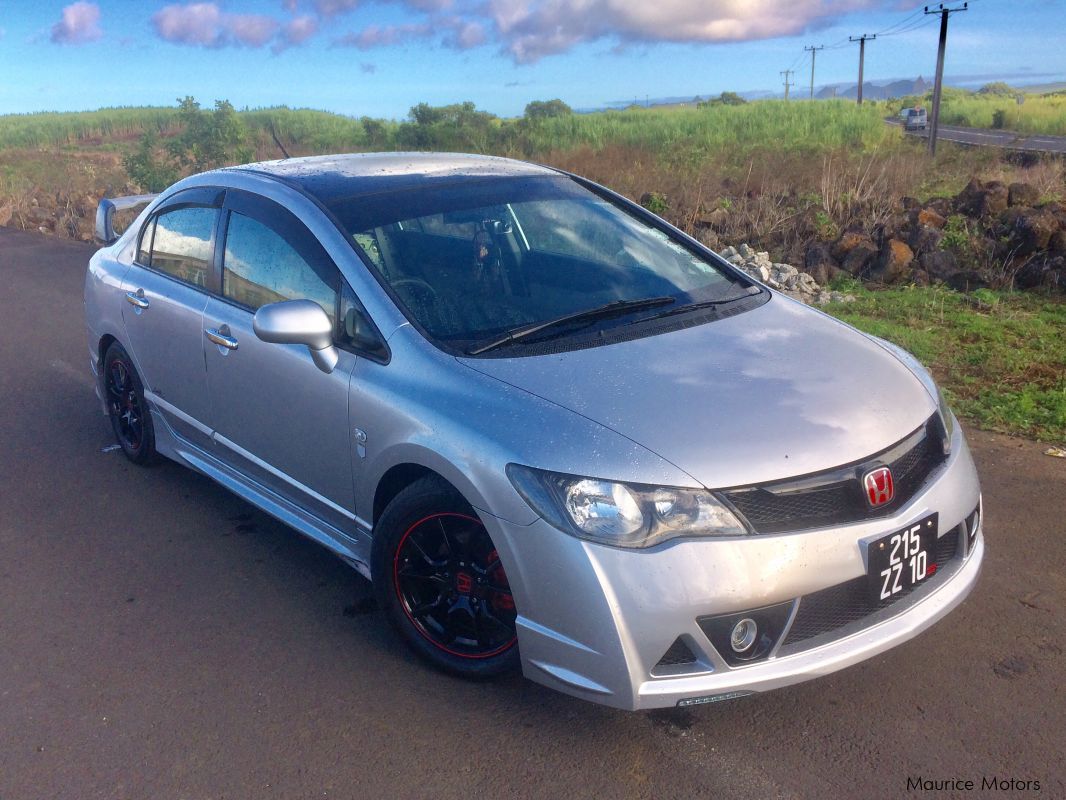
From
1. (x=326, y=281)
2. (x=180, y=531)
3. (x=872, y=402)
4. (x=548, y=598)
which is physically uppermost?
(x=326, y=281)

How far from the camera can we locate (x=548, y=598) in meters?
2.90

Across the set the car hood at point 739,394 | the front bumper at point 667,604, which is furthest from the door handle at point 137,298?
the front bumper at point 667,604

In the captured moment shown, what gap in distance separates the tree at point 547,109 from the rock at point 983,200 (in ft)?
94.7

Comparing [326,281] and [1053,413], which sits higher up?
[326,281]

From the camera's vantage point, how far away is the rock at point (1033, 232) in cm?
944

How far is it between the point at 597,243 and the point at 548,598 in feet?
6.51

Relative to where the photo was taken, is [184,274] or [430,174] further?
[184,274]

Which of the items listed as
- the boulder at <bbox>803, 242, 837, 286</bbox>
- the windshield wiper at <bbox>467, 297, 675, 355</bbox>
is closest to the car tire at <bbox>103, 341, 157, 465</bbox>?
the windshield wiper at <bbox>467, 297, 675, 355</bbox>

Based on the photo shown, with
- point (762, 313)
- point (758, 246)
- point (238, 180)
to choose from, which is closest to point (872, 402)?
point (762, 313)

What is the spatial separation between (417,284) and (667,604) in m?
1.65

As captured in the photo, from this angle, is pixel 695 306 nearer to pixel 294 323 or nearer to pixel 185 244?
pixel 294 323

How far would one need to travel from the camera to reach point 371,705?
11.0ft

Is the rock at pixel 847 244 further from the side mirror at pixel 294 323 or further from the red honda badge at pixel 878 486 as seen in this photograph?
the side mirror at pixel 294 323

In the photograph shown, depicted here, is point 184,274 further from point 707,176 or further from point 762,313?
point 707,176
